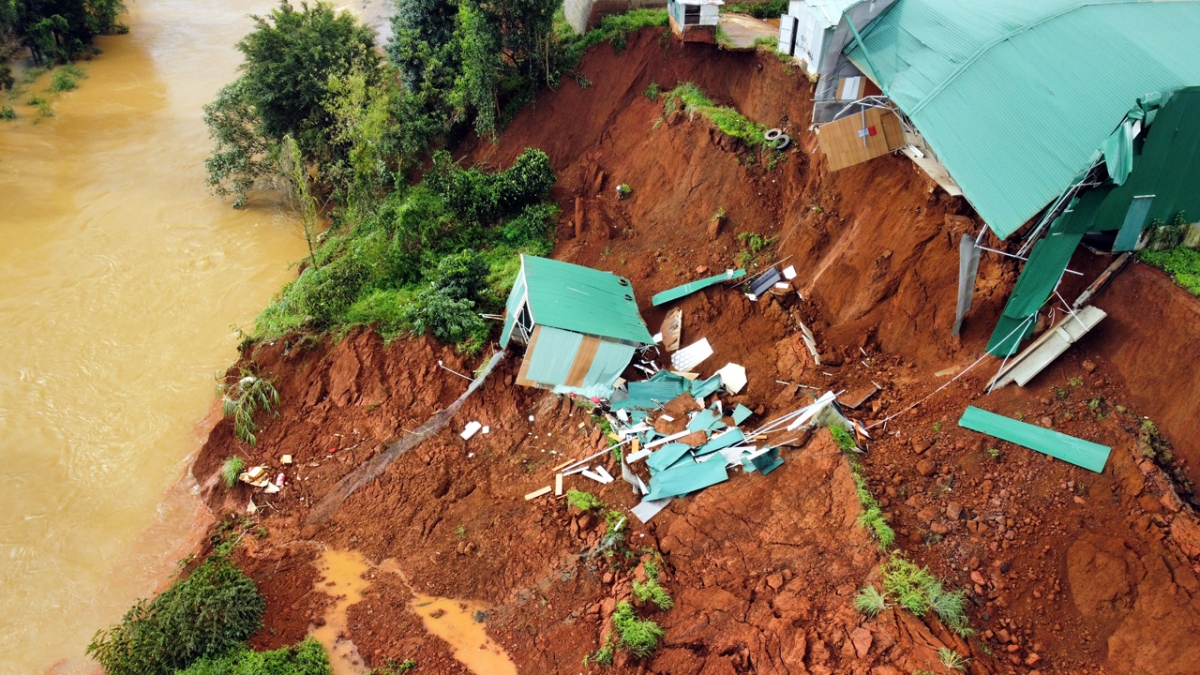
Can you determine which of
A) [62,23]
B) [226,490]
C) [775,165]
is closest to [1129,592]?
[775,165]

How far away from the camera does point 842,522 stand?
379 inches

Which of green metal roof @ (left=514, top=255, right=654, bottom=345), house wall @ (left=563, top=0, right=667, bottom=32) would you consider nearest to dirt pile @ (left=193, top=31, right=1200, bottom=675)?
green metal roof @ (left=514, top=255, right=654, bottom=345)

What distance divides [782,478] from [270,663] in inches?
301

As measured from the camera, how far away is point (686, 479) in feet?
36.0

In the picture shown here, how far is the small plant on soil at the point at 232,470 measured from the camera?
41.3ft

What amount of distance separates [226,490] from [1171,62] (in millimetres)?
16247

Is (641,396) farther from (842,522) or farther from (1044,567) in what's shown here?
(1044,567)

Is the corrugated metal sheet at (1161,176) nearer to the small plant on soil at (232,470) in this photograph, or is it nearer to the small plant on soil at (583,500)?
the small plant on soil at (583,500)

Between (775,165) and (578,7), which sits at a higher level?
(578,7)

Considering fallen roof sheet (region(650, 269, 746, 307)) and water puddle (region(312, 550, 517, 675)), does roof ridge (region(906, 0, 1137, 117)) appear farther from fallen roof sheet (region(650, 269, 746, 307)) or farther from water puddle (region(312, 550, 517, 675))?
water puddle (region(312, 550, 517, 675))

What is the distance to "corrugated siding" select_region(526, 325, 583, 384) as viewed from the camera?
12.3 m

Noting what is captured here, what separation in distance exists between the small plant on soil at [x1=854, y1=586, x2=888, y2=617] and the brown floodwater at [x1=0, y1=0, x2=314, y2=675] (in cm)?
1109

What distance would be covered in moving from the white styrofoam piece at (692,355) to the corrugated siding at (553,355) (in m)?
1.97

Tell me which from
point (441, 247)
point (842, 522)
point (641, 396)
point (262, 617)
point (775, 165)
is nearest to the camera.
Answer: point (842, 522)
